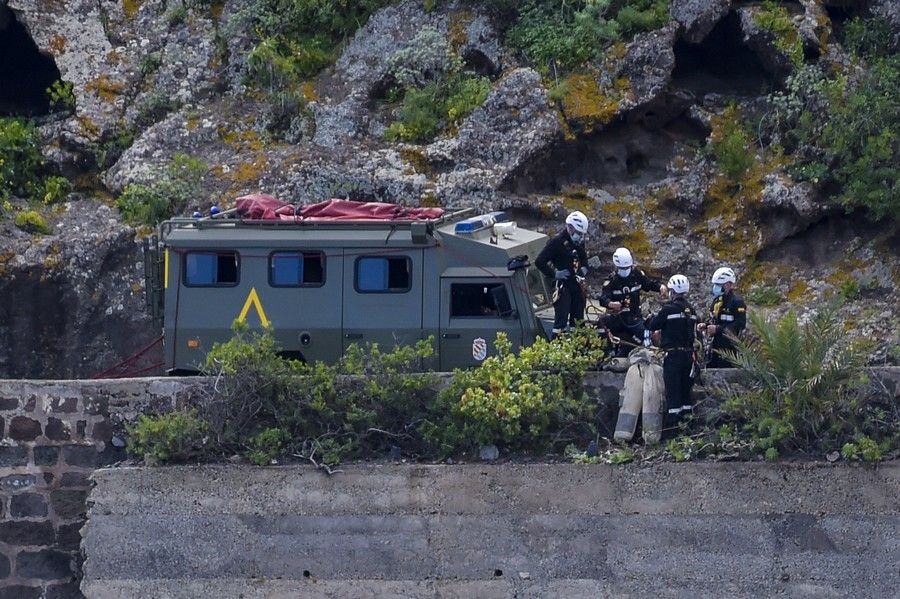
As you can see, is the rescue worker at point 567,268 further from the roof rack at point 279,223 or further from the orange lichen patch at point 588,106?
the orange lichen patch at point 588,106

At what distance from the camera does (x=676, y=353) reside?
11.8m

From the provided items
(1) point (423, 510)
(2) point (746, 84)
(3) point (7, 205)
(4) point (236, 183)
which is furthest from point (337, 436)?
(2) point (746, 84)

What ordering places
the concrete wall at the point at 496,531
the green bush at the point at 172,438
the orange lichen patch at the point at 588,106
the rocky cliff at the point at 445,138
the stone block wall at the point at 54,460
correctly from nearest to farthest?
the concrete wall at the point at 496,531 < the green bush at the point at 172,438 < the stone block wall at the point at 54,460 < the rocky cliff at the point at 445,138 < the orange lichen patch at the point at 588,106

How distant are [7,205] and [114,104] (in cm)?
193

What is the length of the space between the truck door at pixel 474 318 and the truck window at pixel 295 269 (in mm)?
1122

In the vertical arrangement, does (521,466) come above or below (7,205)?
below

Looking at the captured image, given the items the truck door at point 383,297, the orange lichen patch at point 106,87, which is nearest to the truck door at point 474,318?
the truck door at point 383,297

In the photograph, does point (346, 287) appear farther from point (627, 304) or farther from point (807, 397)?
point (807, 397)

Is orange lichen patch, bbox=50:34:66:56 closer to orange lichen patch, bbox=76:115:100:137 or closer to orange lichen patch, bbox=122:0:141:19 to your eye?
orange lichen patch, bbox=122:0:141:19

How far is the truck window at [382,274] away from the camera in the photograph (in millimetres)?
13297

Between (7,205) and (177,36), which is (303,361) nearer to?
(7,205)

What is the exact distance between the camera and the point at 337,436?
468 inches

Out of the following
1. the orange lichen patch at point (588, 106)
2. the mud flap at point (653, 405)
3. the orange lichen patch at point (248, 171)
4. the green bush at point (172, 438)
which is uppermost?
the orange lichen patch at point (588, 106)

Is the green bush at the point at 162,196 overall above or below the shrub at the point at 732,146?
below
